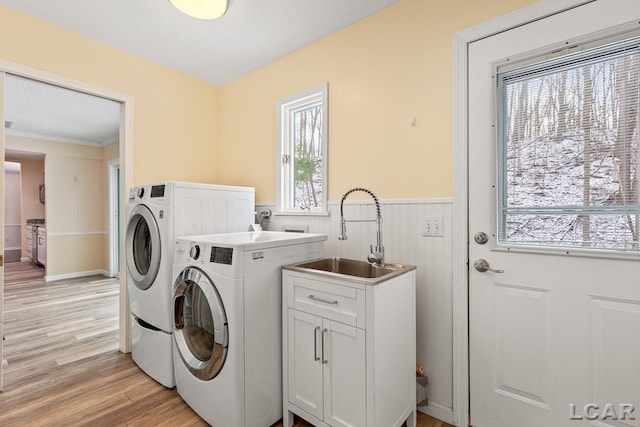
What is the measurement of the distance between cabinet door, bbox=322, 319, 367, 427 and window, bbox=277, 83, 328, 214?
1.09 m

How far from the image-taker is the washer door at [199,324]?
159cm

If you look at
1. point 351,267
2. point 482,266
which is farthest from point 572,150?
point 351,267

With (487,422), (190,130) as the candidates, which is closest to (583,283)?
(487,422)

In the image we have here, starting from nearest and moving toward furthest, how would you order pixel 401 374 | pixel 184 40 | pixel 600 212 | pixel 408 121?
pixel 600 212 < pixel 401 374 < pixel 408 121 < pixel 184 40

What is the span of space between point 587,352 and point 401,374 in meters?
0.84

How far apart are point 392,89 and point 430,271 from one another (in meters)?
1.18

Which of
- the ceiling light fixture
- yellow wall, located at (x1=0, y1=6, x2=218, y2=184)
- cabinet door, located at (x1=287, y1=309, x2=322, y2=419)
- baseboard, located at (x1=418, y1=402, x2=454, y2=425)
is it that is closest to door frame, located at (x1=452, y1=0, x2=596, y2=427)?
baseboard, located at (x1=418, y1=402, x2=454, y2=425)

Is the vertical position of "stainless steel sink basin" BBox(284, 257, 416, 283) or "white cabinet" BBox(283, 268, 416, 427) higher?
"stainless steel sink basin" BBox(284, 257, 416, 283)

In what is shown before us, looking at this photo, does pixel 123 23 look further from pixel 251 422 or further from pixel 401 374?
pixel 401 374

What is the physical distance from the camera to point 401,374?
5.03 ft

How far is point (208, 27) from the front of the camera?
217cm

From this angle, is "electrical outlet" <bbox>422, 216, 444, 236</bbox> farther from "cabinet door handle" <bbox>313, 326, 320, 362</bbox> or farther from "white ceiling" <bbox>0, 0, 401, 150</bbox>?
"white ceiling" <bbox>0, 0, 401, 150</bbox>

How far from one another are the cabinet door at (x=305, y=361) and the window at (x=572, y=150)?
112 centimetres

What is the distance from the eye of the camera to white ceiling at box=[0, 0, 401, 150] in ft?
6.38
